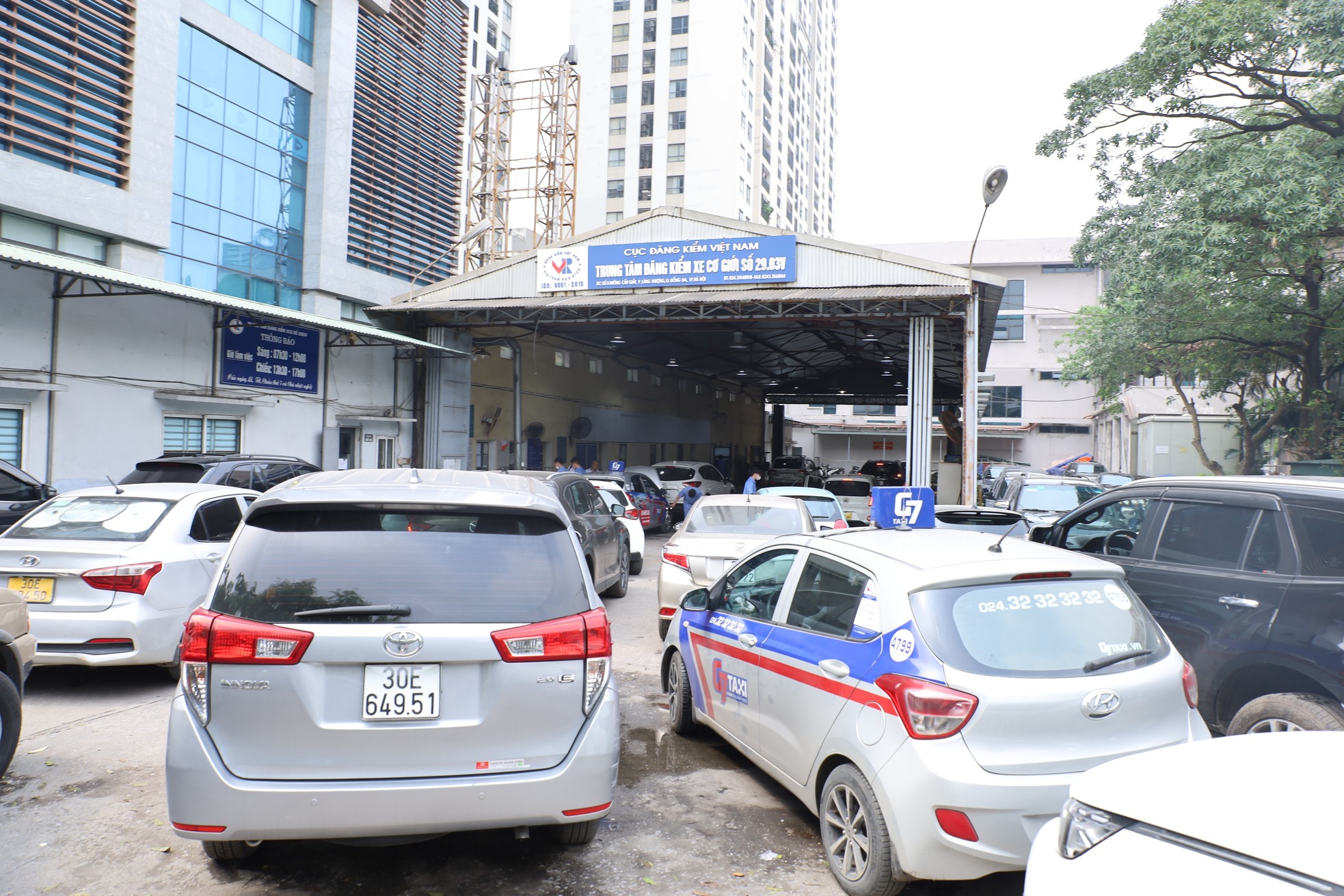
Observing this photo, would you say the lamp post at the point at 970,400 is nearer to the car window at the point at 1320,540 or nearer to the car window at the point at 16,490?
the car window at the point at 1320,540

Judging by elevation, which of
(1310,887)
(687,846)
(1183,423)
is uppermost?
(1183,423)

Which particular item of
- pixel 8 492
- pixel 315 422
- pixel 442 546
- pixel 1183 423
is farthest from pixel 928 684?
pixel 1183 423

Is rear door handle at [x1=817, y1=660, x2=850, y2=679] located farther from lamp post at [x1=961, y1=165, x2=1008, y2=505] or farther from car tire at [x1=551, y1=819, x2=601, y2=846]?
lamp post at [x1=961, y1=165, x2=1008, y2=505]

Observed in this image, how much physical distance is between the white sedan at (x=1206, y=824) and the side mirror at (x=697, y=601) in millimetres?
2818

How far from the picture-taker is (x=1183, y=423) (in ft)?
101

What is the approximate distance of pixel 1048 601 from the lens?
3604 mm

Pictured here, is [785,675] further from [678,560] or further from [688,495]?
[688,495]

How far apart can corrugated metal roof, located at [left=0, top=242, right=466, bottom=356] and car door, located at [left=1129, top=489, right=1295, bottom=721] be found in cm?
1254

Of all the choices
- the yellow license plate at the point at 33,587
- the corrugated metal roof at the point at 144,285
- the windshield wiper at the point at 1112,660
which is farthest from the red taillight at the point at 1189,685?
the corrugated metal roof at the point at 144,285

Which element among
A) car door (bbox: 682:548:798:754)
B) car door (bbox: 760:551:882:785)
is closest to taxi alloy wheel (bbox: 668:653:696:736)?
car door (bbox: 682:548:798:754)

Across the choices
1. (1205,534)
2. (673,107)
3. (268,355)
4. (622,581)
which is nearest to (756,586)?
(1205,534)

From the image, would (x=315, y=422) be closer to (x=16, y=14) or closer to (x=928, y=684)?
(x=16, y=14)

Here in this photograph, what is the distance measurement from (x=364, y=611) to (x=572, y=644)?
0.77 metres

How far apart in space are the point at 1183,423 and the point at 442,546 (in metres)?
33.6
